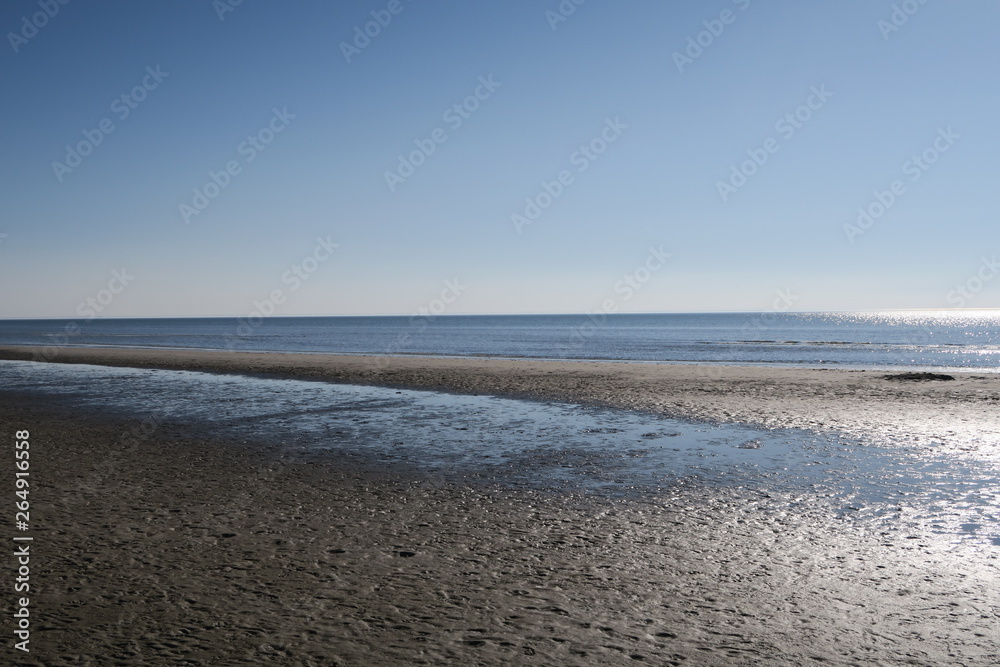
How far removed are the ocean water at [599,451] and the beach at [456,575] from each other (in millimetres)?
638

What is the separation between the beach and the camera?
16.1 feet

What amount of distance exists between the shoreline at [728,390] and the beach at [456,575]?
8.71 m

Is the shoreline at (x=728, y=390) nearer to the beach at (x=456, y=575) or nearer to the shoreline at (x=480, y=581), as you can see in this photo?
the beach at (x=456, y=575)

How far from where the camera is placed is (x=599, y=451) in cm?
1309

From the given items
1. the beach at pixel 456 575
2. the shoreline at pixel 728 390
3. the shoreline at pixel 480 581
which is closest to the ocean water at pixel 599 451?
the beach at pixel 456 575

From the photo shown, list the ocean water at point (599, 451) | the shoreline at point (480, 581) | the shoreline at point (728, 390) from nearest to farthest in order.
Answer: the shoreline at point (480, 581) → the ocean water at point (599, 451) → the shoreline at point (728, 390)

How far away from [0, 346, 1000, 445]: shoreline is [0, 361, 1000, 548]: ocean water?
Answer: 162 cm

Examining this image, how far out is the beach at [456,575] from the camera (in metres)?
4.90

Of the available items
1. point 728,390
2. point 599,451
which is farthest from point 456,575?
point 728,390

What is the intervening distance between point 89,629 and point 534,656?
3522 millimetres

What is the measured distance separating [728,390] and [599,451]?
38.7 feet

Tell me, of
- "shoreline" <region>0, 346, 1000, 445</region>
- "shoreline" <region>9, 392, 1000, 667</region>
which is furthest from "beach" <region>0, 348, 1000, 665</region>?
"shoreline" <region>0, 346, 1000, 445</region>

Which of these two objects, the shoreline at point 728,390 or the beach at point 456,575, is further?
the shoreline at point 728,390

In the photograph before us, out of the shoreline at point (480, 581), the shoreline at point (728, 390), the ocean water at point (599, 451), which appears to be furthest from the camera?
the shoreline at point (728, 390)
